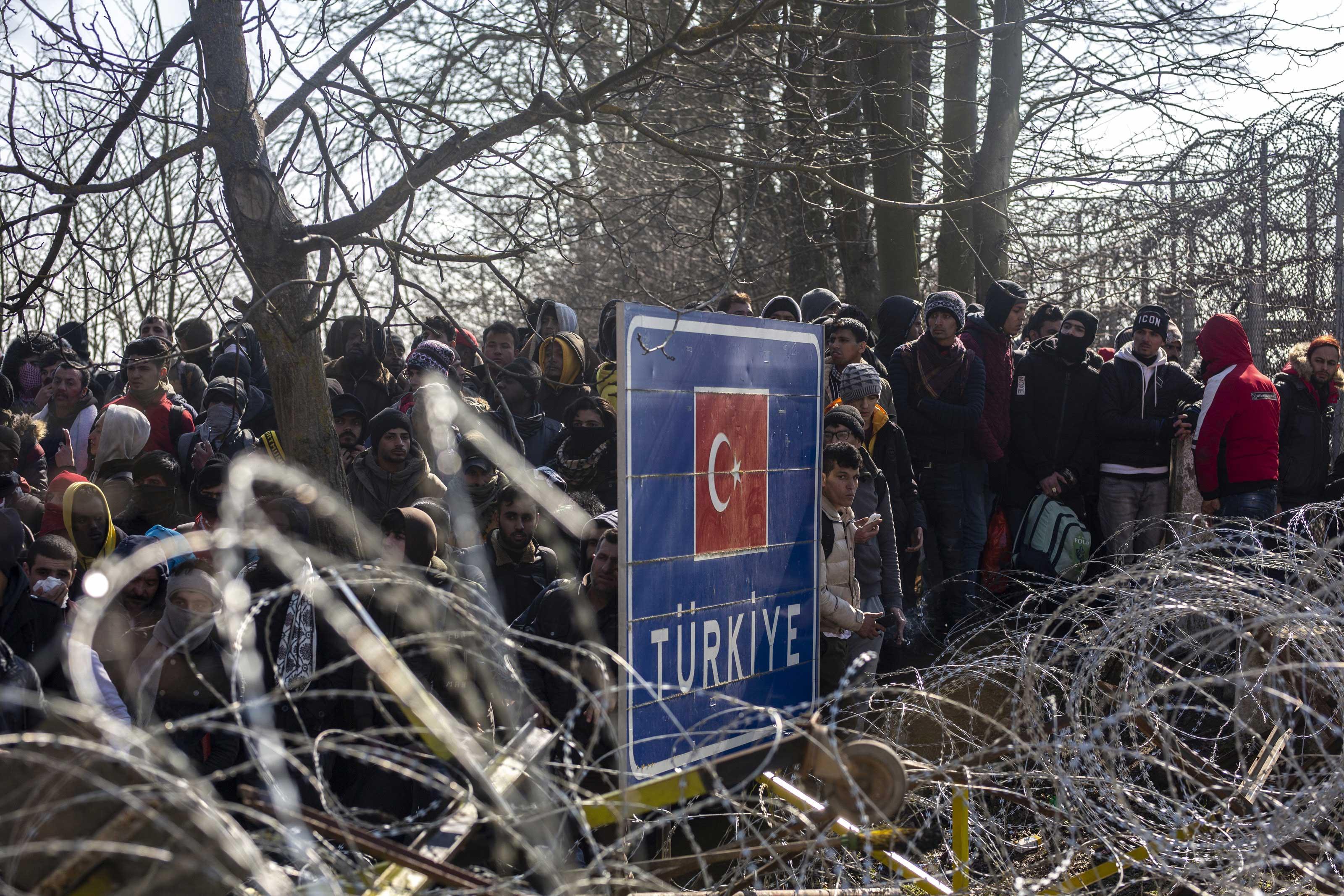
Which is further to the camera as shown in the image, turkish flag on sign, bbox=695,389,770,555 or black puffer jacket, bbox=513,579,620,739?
black puffer jacket, bbox=513,579,620,739

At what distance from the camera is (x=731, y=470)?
3408mm

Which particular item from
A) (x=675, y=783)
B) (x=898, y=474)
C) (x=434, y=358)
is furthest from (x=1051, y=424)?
(x=675, y=783)

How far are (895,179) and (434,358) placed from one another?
15.5 ft

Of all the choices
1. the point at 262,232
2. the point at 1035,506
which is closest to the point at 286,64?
the point at 262,232

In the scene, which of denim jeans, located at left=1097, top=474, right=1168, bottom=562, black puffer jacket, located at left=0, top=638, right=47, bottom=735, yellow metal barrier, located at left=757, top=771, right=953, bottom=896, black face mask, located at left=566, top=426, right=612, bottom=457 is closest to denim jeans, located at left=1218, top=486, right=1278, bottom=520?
denim jeans, located at left=1097, top=474, right=1168, bottom=562

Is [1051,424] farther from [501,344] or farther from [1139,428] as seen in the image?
[501,344]

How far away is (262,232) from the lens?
424cm

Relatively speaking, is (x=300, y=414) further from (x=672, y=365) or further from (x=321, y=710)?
(x=672, y=365)

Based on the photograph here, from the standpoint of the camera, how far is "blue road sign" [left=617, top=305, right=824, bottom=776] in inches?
120

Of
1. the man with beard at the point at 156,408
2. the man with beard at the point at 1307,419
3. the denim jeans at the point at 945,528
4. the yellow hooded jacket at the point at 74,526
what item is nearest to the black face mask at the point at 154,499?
the yellow hooded jacket at the point at 74,526

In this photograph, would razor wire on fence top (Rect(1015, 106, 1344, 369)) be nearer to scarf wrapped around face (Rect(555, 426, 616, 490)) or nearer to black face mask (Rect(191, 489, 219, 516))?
scarf wrapped around face (Rect(555, 426, 616, 490))

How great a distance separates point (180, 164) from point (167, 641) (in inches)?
420

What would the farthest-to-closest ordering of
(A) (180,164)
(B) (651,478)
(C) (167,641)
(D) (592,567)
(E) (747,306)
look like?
(A) (180,164), (E) (747,306), (D) (592,567), (C) (167,641), (B) (651,478)

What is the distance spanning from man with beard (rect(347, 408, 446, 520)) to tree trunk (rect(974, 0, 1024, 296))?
14.6ft
